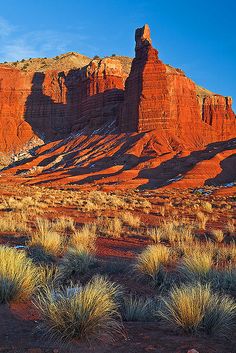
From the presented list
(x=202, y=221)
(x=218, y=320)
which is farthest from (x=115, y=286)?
(x=202, y=221)

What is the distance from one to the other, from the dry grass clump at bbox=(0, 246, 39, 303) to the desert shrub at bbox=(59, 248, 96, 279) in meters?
1.10

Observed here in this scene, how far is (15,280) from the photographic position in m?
5.48

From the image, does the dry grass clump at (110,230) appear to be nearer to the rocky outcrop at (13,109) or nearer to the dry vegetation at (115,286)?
the dry vegetation at (115,286)

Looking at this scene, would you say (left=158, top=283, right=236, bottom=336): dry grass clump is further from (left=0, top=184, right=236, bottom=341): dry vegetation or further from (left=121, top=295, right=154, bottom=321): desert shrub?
(left=121, top=295, right=154, bottom=321): desert shrub

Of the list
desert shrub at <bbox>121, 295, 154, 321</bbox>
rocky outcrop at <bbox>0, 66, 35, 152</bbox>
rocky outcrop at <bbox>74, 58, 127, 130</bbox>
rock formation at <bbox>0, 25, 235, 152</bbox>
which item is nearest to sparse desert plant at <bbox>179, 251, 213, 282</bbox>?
desert shrub at <bbox>121, 295, 154, 321</bbox>

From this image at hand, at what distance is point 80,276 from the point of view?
23.6 feet

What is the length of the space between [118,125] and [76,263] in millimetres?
73699

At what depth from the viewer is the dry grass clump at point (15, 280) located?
17.4 ft

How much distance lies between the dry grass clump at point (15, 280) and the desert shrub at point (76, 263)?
3.60 ft

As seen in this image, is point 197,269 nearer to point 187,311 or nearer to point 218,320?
point 218,320

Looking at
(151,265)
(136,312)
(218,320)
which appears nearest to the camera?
(218,320)

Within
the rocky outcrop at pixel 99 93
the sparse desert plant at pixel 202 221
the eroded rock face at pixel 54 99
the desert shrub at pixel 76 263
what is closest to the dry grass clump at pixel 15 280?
the desert shrub at pixel 76 263

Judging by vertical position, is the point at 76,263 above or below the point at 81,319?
below

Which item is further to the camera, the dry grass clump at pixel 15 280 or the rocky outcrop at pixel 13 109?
the rocky outcrop at pixel 13 109
